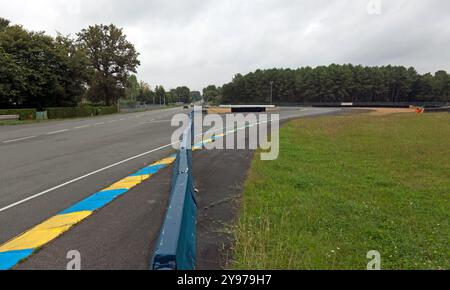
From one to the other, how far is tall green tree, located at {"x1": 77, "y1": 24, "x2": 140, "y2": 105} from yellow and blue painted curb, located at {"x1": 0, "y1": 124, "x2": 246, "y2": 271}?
53609 mm

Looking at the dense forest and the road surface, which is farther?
the dense forest

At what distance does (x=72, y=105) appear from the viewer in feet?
140

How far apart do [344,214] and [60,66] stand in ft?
144

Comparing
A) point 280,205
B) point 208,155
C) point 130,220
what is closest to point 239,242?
point 280,205

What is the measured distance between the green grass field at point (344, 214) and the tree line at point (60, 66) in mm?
33401

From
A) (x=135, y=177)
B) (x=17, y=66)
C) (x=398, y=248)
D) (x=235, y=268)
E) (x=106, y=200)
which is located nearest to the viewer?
(x=235, y=268)

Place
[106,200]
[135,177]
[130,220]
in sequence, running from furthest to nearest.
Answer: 1. [135,177]
2. [106,200]
3. [130,220]

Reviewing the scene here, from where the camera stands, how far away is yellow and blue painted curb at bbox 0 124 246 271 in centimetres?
370

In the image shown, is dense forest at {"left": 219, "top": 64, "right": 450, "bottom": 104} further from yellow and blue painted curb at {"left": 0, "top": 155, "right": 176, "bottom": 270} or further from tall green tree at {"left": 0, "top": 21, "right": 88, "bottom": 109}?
yellow and blue painted curb at {"left": 0, "top": 155, "right": 176, "bottom": 270}

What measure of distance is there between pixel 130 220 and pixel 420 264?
4011 mm

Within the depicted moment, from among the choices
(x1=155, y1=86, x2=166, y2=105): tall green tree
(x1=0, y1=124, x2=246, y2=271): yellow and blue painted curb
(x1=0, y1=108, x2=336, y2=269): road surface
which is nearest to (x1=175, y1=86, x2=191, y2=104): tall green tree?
(x1=155, y1=86, x2=166, y2=105): tall green tree

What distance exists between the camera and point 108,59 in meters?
56.2

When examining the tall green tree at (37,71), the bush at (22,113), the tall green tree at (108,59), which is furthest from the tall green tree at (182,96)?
the bush at (22,113)

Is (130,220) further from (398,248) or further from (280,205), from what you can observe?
(398,248)
